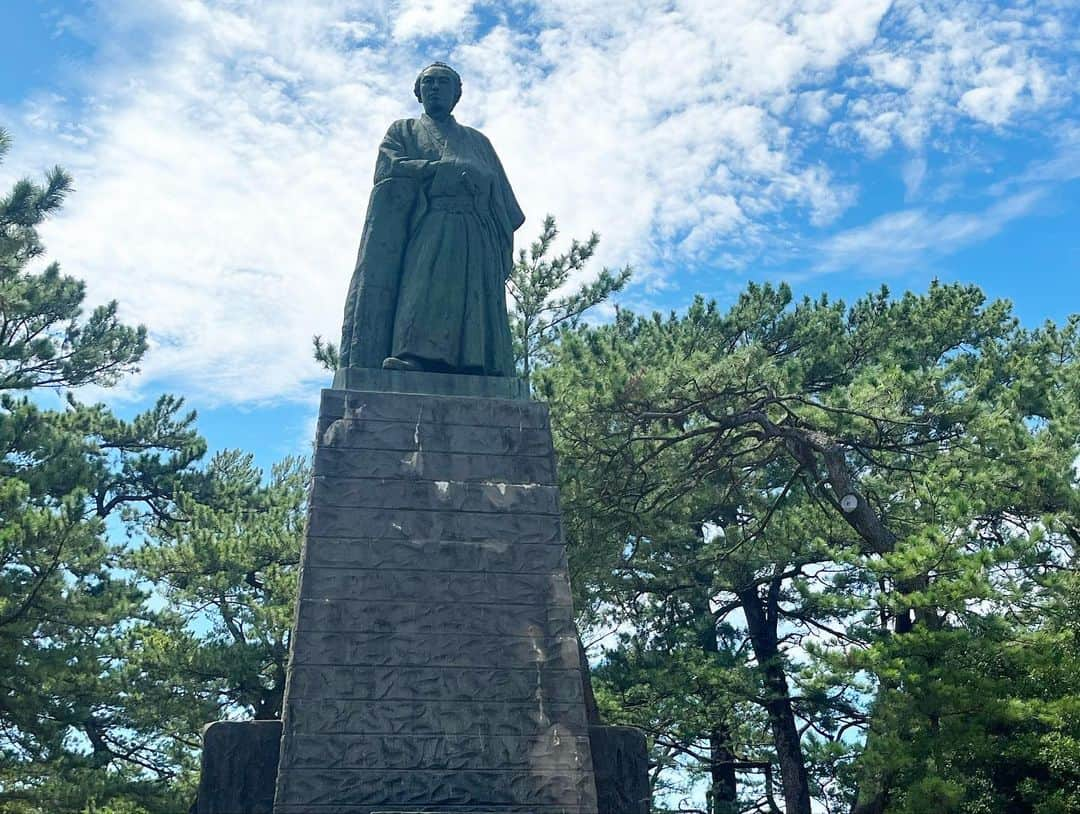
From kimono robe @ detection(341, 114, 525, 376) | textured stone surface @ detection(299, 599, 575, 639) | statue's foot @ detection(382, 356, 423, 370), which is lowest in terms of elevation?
textured stone surface @ detection(299, 599, 575, 639)

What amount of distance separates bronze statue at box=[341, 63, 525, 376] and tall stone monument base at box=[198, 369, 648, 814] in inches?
16.4

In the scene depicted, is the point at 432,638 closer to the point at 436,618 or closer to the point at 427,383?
the point at 436,618

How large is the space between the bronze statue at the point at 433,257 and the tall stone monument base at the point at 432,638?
1.36 ft

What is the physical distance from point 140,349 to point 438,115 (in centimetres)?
966

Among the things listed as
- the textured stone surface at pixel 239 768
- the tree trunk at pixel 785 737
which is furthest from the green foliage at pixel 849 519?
the textured stone surface at pixel 239 768

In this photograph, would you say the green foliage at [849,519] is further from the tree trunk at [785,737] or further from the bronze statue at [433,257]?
the bronze statue at [433,257]

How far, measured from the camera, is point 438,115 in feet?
24.4

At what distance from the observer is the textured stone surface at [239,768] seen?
5.50 meters

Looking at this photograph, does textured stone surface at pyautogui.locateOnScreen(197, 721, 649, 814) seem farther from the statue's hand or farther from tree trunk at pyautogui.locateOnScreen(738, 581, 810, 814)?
tree trunk at pyautogui.locateOnScreen(738, 581, 810, 814)

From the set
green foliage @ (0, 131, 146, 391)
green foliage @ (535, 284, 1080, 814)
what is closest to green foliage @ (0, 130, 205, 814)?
green foliage @ (0, 131, 146, 391)

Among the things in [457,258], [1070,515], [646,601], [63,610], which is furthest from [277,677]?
[1070,515]

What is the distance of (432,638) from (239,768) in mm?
1132

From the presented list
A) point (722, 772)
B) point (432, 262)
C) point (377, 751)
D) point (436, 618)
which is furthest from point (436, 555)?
point (722, 772)

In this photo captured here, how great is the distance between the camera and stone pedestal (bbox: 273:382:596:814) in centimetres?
536
